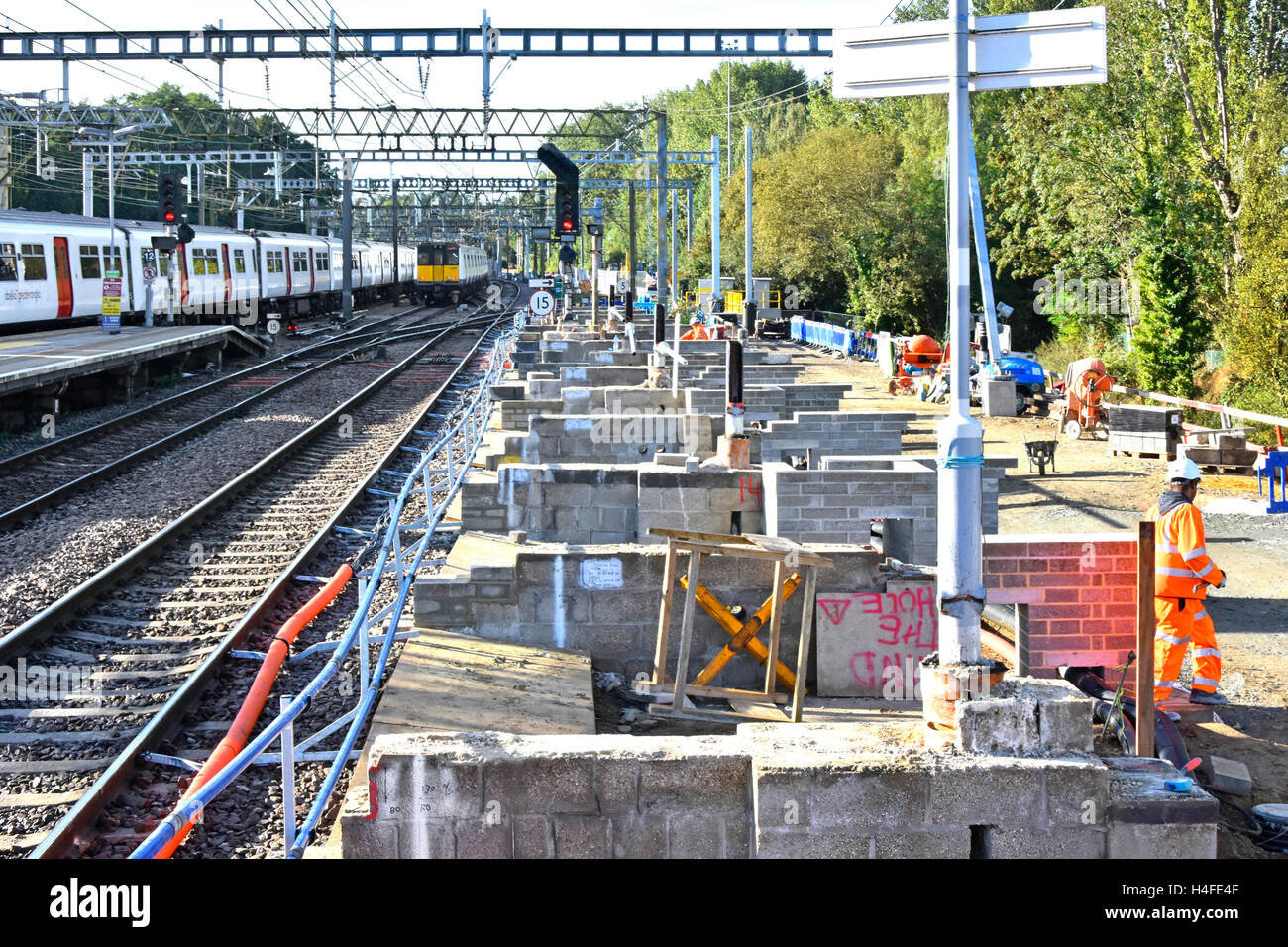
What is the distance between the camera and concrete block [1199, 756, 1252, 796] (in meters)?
7.79

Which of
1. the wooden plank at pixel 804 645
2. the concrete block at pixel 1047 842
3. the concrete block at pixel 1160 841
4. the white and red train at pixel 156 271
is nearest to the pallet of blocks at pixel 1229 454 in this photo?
the wooden plank at pixel 804 645

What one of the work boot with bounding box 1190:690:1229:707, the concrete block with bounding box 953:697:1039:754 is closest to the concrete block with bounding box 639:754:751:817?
the concrete block with bounding box 953:697:1039:754

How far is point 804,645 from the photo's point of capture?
30.1ft

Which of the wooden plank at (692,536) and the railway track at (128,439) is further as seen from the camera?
the railway track at (128,439)

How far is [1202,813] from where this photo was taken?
5109mm

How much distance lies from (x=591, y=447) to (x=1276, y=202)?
16556 mm

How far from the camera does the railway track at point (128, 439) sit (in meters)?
16.2

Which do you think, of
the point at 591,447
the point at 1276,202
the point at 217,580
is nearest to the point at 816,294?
the point at 1276,202

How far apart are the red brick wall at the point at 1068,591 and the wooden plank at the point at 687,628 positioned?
197 cm

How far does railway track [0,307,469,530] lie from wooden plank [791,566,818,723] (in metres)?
9.17

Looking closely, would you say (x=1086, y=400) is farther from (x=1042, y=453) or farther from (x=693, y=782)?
(x=693, y=782)

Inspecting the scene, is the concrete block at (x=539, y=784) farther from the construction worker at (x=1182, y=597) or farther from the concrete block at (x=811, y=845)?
the construction worker at (x=1182, y=597)

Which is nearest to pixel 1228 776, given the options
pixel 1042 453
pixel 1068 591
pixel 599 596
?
pixel 1068 591

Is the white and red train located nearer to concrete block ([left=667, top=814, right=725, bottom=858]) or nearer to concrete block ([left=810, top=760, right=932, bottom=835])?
concrete block ([left=667, top=814, right=725, bottom=858])
